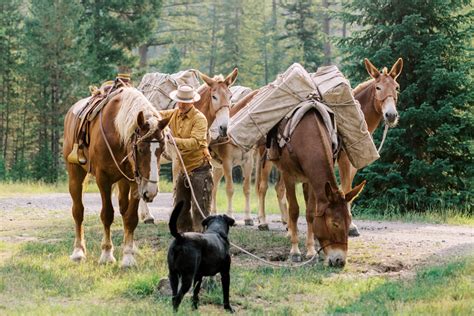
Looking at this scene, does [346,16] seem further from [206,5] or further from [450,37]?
[206,5]

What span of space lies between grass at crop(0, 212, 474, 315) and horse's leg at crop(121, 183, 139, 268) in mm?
183

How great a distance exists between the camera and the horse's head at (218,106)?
1165 cm

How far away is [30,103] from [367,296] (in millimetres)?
28332

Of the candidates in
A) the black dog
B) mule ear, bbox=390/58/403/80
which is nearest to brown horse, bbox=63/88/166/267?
the black dog

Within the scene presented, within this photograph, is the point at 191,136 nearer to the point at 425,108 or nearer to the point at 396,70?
the point at 396,70

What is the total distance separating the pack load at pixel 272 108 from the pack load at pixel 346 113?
304 mm

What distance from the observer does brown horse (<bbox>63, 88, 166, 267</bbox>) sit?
25.5 feet

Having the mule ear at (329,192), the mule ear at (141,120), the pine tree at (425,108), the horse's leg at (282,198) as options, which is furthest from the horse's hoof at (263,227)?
the mule ear at (141,120)

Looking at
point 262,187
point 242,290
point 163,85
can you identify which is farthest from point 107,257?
point 163,85

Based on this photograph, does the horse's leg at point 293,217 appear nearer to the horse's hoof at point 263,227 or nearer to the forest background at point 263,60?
the horse's hoof at point 263,227

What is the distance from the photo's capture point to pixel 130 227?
28.8 ft

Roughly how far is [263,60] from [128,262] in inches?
1555

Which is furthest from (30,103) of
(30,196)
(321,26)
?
(321,26)

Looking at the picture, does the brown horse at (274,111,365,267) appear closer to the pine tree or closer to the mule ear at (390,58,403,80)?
the mule ear at (390,58,403,80)
